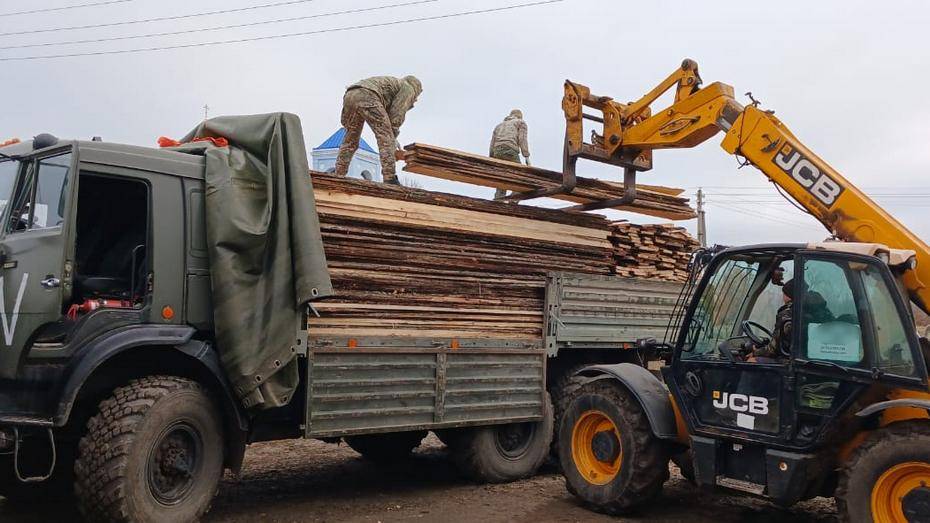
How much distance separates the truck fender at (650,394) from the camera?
21.3ft

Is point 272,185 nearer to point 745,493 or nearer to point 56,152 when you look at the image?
point 56,152

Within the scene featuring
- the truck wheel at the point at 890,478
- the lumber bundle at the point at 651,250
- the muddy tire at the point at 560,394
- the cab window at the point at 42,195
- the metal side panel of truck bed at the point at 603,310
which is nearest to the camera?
the truck wheel at the point at 890,478

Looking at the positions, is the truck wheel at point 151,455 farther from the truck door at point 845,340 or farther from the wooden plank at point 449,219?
the truck door at point 845,340

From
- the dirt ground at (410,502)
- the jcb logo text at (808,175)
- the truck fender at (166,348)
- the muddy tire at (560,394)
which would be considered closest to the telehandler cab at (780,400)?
the dirt ground at (410,502)

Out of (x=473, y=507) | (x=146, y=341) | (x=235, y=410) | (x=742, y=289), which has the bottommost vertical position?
(x=473, y=507)

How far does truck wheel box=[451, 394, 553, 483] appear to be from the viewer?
7613 mm

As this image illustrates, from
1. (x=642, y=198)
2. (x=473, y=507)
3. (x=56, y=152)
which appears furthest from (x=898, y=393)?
(x=56, y=152)

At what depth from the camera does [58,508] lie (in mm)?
6098

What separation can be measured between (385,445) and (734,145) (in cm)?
479

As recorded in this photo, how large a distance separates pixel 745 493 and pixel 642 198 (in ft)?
14.6

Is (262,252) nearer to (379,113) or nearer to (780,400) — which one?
(379,113)

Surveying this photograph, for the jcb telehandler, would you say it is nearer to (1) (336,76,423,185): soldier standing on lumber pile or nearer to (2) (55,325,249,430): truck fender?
(1) (336,76,423,185): soldier standing on lumber pile

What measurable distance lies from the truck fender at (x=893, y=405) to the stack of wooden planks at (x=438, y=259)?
342 cm

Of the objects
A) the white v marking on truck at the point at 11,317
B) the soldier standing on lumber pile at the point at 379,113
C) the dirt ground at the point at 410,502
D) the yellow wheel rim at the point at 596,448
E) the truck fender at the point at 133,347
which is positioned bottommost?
the dirt ground at the point at 410,502
